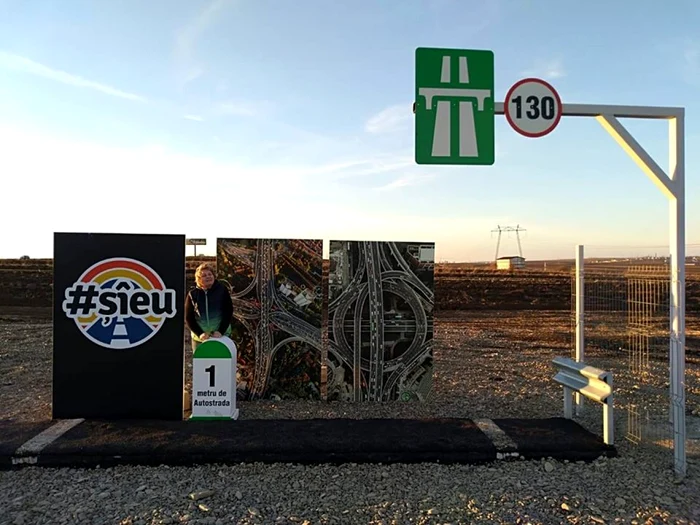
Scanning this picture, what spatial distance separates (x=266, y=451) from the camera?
5020 mm

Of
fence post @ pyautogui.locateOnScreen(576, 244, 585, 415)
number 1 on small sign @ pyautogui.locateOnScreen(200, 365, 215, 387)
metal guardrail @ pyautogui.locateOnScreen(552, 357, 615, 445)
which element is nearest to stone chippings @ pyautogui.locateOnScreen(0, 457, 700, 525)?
metal guardrail @ pyautogui.locateOnScreen(552, 357, 615, 445)

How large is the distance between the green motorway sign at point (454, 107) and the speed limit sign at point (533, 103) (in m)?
0.23

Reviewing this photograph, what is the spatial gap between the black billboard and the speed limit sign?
4.29 metres

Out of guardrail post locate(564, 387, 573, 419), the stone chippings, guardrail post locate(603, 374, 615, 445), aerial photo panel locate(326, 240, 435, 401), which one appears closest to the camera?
the stone chippings

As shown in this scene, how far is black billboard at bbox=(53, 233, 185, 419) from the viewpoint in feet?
20.3

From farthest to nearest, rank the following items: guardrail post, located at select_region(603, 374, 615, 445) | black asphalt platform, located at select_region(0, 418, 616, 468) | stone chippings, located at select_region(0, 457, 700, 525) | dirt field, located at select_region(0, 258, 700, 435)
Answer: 1. dirt field, located at select_region(0, 258, 700, 435)
2. guardrail post, located at select_region(603, 374, 615, 445)
3. black asphalt platform, located at select_region(0, 418, 616, 468)
4. stone chippings, located at select_region(0, 457, 700, 525)

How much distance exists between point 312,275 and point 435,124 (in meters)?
3.12

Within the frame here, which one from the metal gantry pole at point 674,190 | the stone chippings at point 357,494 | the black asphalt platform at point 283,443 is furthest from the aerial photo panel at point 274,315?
the metal gantry pole at point 674,190

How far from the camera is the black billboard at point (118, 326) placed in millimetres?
6176

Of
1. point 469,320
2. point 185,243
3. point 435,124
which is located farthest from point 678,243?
point 469,320

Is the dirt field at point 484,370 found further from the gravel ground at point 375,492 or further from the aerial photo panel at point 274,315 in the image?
the gravel ground at point 375,492

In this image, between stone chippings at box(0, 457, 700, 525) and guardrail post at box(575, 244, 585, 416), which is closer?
stone chippings at box(0, 457, 700, 525)

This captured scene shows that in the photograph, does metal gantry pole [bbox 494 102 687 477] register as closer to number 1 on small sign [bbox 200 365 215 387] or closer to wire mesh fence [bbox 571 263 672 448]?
wire mesh fence [bbox 571 263 672 448]

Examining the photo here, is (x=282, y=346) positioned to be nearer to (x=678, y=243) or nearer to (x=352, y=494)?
(x=352, y=494)
